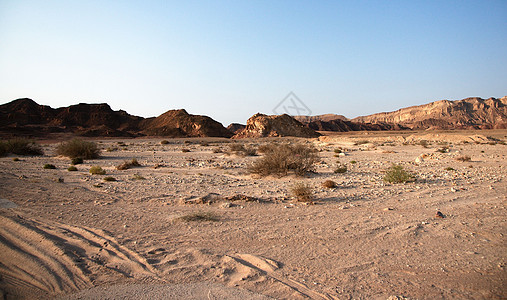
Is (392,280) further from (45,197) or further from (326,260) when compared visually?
(45,197)

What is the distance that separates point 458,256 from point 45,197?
9.81 metres

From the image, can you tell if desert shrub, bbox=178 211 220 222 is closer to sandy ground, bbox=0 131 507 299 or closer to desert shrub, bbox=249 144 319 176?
sandy ground, bbox=0 131 507 299

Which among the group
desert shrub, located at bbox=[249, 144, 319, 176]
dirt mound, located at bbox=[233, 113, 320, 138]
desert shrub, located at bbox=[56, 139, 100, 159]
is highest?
dirt mound, located at bbox=[233, 113, 320, 138]

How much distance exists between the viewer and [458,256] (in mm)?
4719

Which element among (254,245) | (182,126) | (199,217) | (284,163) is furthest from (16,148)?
(182,126)

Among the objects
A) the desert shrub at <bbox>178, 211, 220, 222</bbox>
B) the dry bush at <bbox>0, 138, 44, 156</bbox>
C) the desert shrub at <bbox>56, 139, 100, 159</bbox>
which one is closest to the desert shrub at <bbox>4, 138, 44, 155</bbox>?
the dry bush at <bbox>0, 138, 44, 156</bbox>

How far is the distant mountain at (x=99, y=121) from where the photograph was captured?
76875 millimetres

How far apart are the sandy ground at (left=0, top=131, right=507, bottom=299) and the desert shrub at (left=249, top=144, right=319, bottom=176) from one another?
3844mm

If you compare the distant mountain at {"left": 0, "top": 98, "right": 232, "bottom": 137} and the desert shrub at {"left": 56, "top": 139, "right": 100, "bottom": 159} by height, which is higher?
the distant mountain at {"left": 0, "top": 98, "right": 232, "bottom": 137}

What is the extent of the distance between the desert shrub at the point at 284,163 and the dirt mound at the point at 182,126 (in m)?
69.5

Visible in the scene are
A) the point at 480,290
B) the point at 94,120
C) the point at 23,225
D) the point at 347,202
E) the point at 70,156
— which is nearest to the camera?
the point at 480,290

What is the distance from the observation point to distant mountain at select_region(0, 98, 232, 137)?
3027 inches

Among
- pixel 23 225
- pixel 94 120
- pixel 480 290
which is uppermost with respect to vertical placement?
pixel 94 120

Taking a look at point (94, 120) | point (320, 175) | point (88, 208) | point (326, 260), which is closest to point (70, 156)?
point (88, 208)
